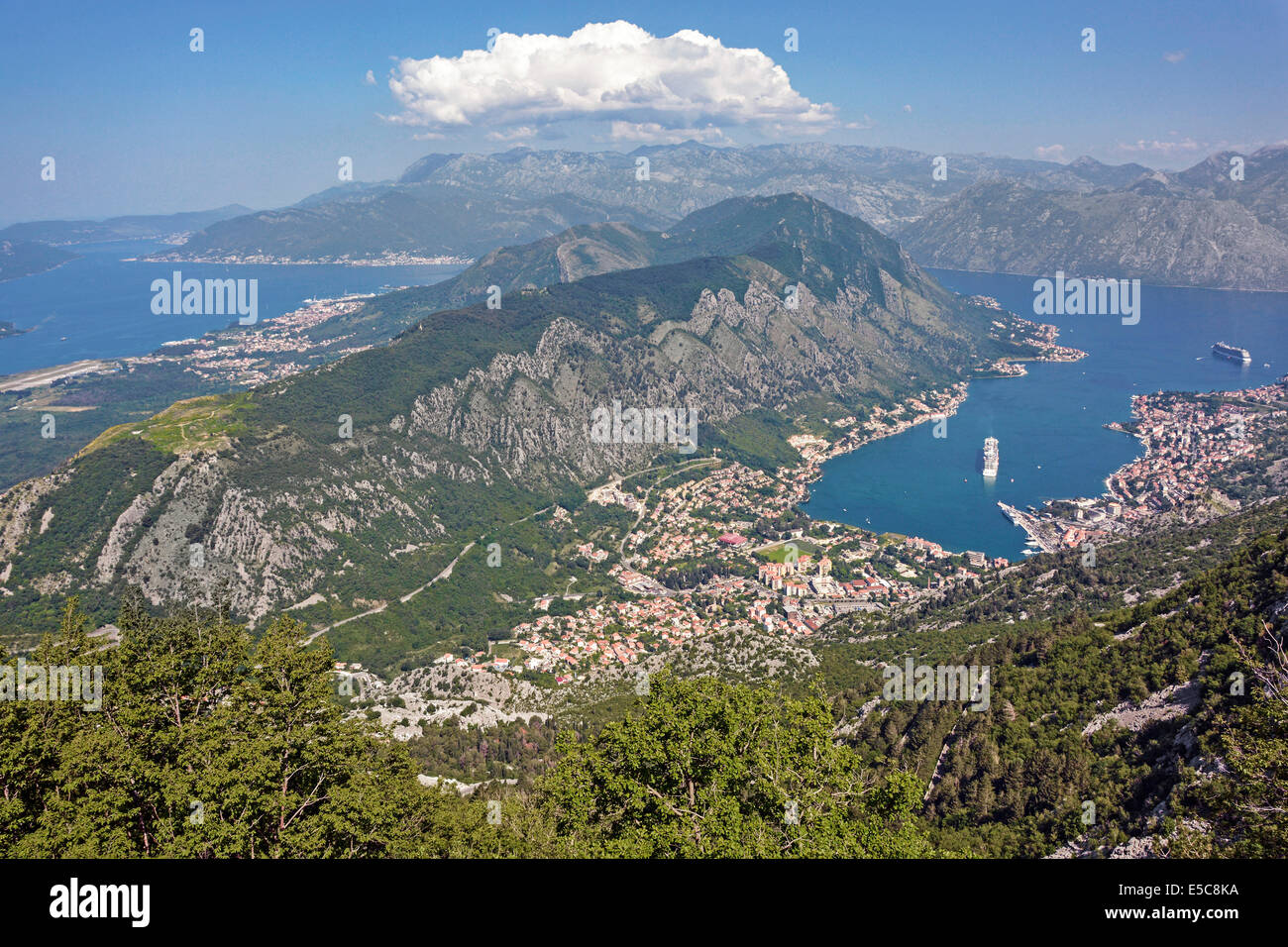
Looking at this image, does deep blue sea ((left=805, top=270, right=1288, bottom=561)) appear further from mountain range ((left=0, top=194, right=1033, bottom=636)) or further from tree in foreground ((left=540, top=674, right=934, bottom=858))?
tree in foreground ((left=540, top=674, right=934, bottom=858))

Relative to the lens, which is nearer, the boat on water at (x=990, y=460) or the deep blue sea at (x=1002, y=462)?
the deep blue sea at (x=1002, y=462)

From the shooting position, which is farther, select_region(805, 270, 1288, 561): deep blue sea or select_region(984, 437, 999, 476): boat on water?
select_region(984, 437, 999, 476): boat on water

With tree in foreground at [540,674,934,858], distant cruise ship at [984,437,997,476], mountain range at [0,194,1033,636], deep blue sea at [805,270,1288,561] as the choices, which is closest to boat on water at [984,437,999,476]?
distant cruise ship at [984,437,997,476]

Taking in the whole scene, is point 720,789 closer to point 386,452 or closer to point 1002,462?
point 386,452

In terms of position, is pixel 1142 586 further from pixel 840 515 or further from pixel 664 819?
pixel 664 819

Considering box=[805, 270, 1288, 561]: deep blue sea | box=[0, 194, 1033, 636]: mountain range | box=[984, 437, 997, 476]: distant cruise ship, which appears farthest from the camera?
box=[984, 437, 997, 476]: distant cruise ship

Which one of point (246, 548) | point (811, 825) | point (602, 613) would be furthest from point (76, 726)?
point (246, 548)

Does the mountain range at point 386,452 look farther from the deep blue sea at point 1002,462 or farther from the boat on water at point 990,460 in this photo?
the boat on water at point 990,460

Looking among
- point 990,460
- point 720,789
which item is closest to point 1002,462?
point 990,460

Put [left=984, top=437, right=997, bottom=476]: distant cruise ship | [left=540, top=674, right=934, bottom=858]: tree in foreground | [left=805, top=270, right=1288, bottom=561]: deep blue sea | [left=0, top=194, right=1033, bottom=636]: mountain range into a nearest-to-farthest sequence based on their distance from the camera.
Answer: [left=540, top=674, right=934, bottom=858]: tree in foreground, [left=0, top=194, right=1033, bottom=636]: mountain range, [left=805, top=270, right=1288, bottom=561]: deep blue sea, [left=984, top=437, right=997, bottom=476]: distant cruise ship

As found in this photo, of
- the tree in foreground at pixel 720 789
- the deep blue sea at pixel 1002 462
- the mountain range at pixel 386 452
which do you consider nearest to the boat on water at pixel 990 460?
the deep blue sea at pixel 1002 462
